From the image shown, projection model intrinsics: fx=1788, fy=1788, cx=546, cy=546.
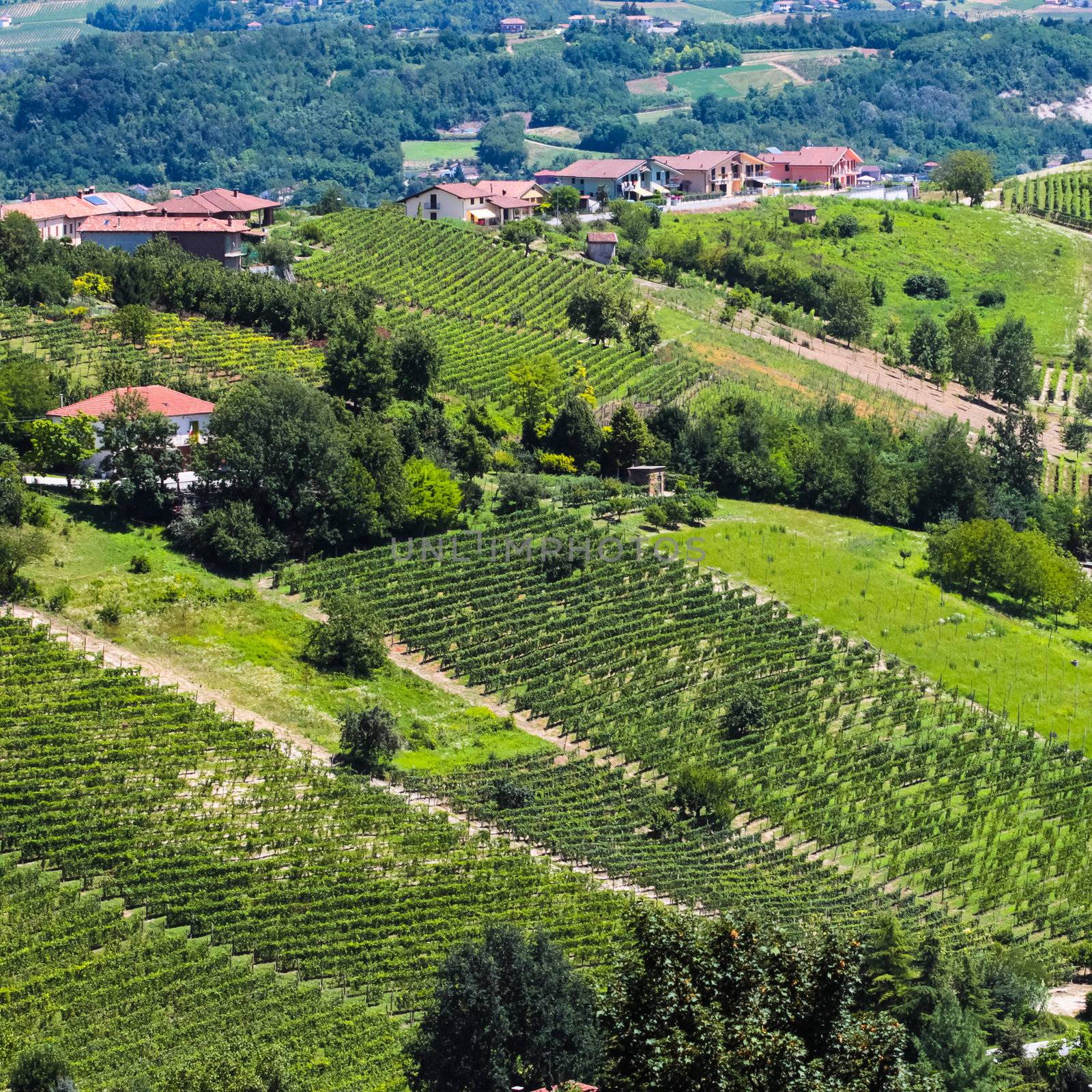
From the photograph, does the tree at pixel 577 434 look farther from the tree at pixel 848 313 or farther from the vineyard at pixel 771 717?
the tree at pixel 848 313

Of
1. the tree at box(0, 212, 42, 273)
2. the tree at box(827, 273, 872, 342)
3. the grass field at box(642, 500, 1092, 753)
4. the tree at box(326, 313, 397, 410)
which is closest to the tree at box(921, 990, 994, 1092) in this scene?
the grass field at box(642, 500, 1092, 753)

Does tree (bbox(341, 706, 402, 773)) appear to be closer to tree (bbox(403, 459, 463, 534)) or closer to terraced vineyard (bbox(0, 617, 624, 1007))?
terraced vineyard (bbox(0, 617, 624, 1007))

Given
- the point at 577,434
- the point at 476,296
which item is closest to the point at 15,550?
the point at 577,434

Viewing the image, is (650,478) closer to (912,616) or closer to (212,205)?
(912,616)

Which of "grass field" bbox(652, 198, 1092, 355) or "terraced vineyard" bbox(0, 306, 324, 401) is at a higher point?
"terraced vineyard" bbox(0, 306, 324, 401)

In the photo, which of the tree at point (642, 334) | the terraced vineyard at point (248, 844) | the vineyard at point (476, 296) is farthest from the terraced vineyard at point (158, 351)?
the terraced vineyard at point (248, 844)

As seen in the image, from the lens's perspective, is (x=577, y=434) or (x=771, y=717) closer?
(x=771, y=717)
